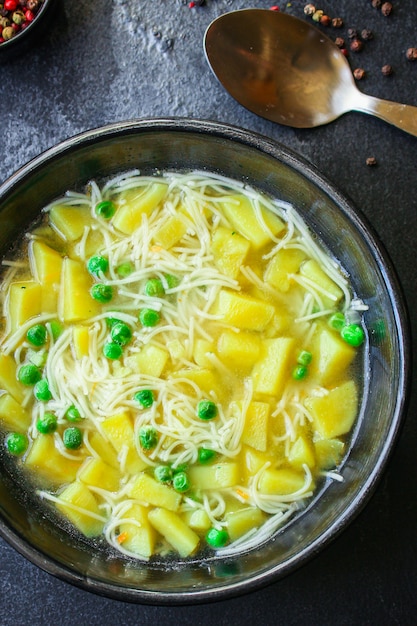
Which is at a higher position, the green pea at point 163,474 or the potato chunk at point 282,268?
the potato chunk at point 282,268

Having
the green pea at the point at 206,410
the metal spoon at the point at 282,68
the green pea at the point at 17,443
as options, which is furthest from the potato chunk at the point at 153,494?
the metal spoon at the point at 282,68

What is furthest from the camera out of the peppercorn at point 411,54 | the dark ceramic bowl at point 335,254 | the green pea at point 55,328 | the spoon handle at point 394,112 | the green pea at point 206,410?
the peppercorn at point 411,54

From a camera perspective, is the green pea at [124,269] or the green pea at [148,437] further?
the green pea at [124,269]

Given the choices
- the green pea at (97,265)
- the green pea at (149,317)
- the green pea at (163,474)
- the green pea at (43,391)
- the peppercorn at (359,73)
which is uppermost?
the peppercorn at (359,73)

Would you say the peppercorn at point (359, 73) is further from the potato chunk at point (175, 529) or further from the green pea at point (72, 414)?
the potato chunk at point (175, 529)

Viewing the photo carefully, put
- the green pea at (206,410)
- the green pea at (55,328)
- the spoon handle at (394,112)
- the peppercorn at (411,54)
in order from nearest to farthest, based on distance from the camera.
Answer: the green pea at (206,410), the green pea at (55,328), the spoon handle at (394,112), the peppercorn at (411,54)

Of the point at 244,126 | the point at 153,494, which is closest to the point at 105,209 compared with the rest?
the point at 244,126
